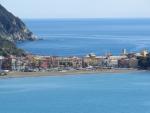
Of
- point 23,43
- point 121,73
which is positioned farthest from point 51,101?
point 23,43

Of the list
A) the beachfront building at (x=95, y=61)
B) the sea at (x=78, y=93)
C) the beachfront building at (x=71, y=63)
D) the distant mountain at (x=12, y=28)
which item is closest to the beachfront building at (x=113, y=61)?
the beachfront building at (x=95, y=61)

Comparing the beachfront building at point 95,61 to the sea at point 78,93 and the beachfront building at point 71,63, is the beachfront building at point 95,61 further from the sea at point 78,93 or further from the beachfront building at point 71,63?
the sea at point 78,93

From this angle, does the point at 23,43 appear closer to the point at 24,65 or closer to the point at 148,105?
the point at 24,65

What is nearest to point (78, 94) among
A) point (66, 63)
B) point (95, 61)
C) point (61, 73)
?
point (61, 73)

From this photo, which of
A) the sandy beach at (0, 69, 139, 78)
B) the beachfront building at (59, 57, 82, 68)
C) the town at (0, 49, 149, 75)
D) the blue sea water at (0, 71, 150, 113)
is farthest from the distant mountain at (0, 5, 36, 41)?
the blue sea water at (0, 71, 150, 113)

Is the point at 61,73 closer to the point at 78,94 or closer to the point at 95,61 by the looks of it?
the point at 95,61
